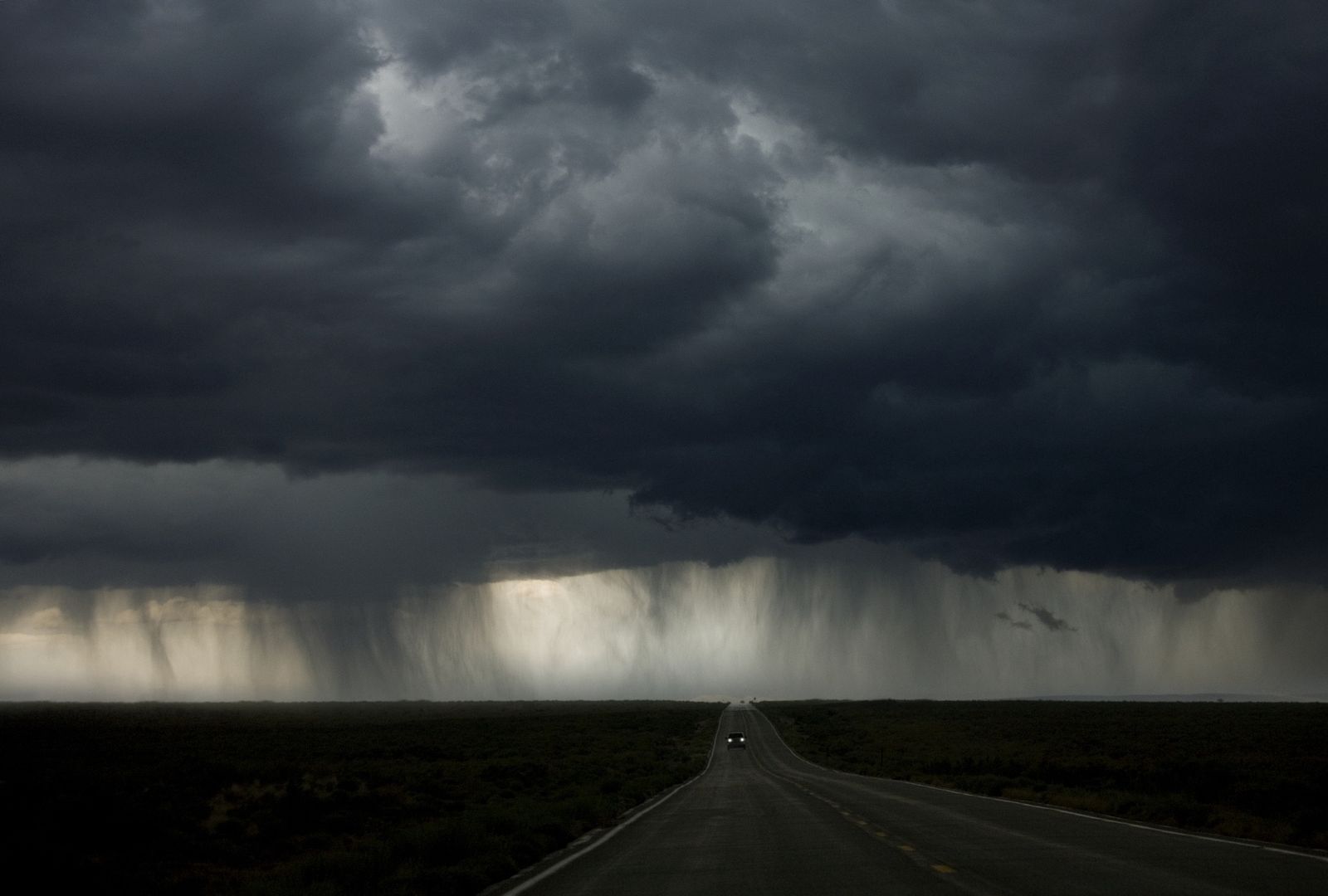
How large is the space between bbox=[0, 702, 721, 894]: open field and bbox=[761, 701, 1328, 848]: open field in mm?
13967

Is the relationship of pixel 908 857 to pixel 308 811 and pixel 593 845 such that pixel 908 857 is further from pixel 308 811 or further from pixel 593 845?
pixel 308 811

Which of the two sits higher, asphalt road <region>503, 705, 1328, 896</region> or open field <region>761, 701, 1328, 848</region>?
asphalt road <region>503, 705, 1328, 896</region>

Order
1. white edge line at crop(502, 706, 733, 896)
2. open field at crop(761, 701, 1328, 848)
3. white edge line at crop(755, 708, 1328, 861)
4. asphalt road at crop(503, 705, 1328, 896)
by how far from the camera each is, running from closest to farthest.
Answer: asphalt road at crop(503, 705, 1328, 896), white edge line at crop(502, 706, 733, 896), white edge line at crop(755, 708, 1328, 861), open field at crop(761, 701, 1328, 848)

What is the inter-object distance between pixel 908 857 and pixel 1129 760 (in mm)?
50585

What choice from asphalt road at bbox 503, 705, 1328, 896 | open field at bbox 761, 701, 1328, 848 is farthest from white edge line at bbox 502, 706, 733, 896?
open field at bbox 761, 701, 1328, 848

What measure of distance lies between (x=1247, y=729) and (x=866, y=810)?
83.9m

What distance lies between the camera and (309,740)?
95.4 meters

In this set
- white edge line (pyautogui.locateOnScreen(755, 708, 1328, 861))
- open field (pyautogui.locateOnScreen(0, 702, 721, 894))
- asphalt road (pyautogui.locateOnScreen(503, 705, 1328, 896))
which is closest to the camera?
asphalt road (pyautogui.locateOnScreen(503, 705, 1328, 896))

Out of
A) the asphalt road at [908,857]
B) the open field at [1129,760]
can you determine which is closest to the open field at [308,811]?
the asphalt road at [908,857]

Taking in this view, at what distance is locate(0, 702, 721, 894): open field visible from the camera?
17.2 metres

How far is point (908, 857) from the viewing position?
1720 cm

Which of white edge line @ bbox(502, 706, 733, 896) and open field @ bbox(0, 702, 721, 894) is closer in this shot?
white edge line @ bbox(502, 706, 733, 896)

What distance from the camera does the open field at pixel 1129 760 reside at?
29.9 m

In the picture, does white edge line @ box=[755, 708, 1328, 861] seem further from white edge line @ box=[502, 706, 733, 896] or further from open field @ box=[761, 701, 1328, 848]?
white edge line @ box=[502, 706, 733, 896]
